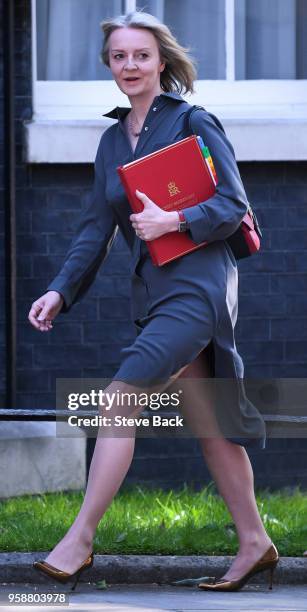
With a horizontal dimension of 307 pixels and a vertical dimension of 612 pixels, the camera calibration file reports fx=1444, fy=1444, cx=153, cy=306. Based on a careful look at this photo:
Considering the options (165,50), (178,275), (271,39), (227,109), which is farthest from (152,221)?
(271,39)

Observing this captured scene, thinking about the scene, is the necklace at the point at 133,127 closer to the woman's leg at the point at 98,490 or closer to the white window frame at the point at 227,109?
the woman's leg at the point at 98,490

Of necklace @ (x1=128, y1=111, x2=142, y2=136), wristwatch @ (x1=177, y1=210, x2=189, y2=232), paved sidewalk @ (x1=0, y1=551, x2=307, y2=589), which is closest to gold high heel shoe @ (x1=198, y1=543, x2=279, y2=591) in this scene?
paved sidewalk @ (x1=0, y1=551, x2=307, y2=589)

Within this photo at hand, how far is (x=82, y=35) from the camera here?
8633mm

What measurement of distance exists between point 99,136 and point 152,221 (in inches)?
135

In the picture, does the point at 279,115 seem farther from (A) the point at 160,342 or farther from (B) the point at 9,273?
(A) the point at 160,342

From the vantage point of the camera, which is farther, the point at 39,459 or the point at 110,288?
the point at 110,288

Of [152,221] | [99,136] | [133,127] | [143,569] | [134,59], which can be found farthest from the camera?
[99,136]

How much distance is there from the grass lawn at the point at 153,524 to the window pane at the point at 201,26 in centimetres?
269

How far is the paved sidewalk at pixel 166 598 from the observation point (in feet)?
16.2

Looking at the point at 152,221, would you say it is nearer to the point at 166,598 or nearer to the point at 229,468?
the point at 229,468

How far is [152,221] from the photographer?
4.84 m

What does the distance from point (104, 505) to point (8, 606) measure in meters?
→ 0.52

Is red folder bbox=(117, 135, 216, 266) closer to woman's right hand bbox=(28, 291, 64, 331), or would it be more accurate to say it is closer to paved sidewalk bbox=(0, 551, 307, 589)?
woman's right hand bbox=(28, 291, 64, 331)

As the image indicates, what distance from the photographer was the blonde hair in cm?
509
